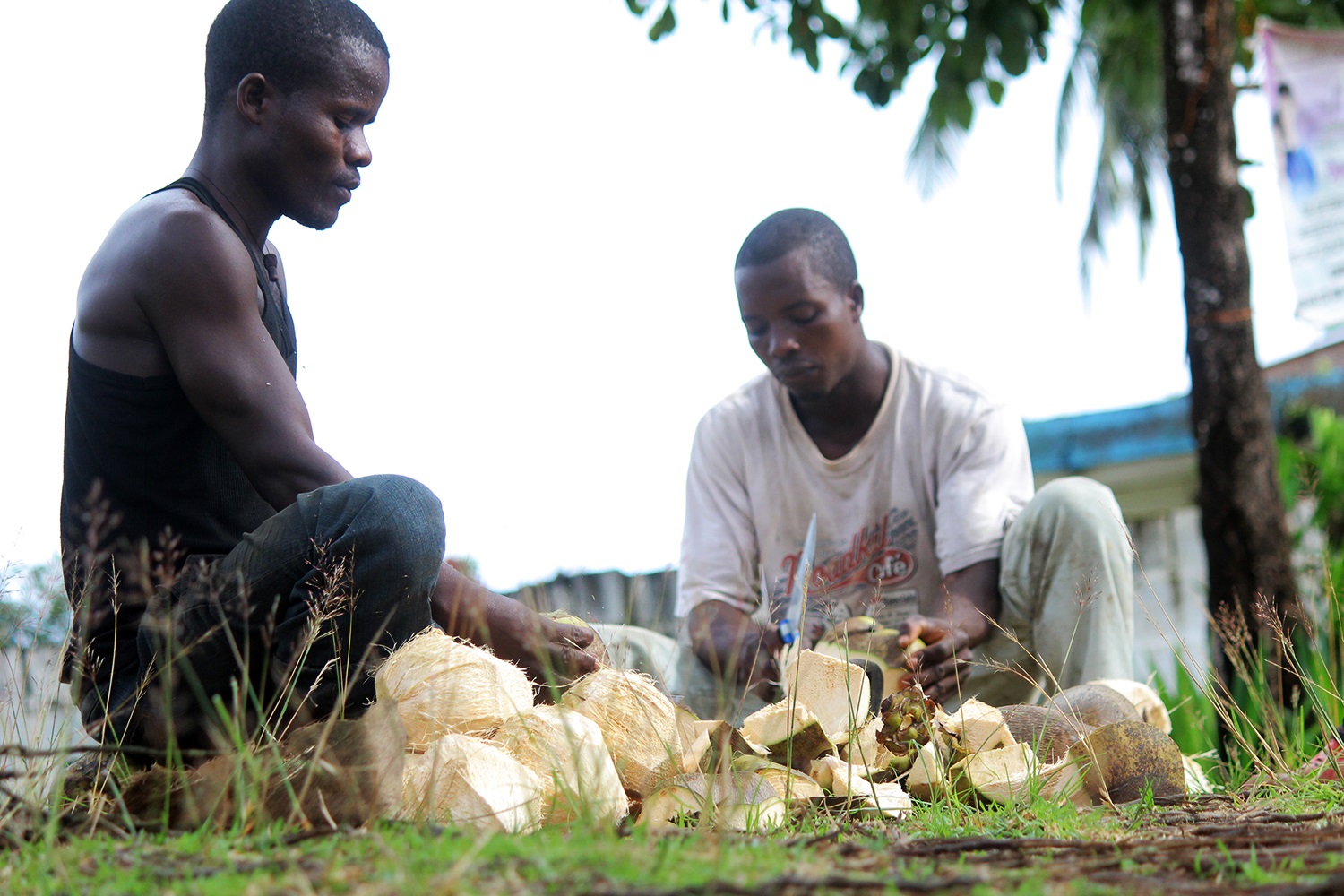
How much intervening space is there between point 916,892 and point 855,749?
1.23m

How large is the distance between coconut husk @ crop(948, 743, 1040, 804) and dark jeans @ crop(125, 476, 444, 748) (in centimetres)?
109

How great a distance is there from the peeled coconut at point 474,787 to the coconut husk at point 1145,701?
171cm

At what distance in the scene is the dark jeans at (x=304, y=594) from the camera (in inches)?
84.3

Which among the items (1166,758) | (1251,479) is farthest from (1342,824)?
(1251,479)

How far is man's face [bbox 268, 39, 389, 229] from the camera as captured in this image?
8.50 ft

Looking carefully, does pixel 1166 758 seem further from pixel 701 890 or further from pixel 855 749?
pixel 701 890

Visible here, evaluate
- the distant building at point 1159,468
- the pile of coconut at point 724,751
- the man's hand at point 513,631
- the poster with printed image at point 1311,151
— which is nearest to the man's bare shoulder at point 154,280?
the man's hand at point 513,631

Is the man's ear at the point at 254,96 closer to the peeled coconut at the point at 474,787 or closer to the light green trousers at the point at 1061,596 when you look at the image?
the peeled coconut at the point at 474,787

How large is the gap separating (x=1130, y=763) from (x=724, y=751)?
1.01 meters

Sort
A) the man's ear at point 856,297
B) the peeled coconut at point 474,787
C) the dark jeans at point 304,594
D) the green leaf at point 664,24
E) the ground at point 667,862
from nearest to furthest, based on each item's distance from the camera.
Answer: the ground at point 667,862 < the peeled coconut at point 474,787 < the dark jeans at point 304,594 < the man's ear at point 856,297 < the green leaf at point 664,24

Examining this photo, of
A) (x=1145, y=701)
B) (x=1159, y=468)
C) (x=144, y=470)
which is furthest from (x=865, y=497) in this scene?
(x=1159, y=468)

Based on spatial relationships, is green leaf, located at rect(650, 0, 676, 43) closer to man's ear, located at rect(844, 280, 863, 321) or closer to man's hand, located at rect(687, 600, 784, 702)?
man's ear, located at rect(844, 280, 863, 321)

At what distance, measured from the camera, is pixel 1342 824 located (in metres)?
1.68

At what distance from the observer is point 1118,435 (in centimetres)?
738
